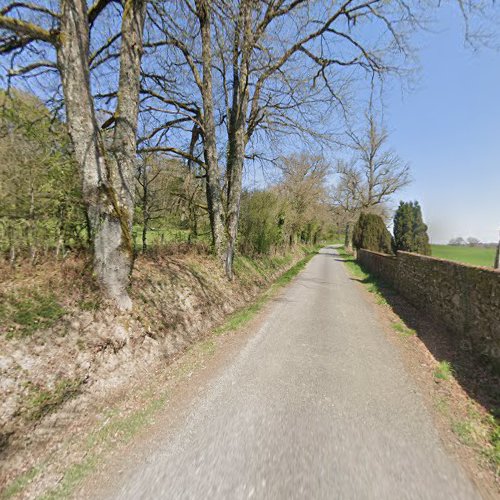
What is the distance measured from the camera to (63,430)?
2.89 meters

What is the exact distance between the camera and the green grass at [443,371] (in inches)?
157

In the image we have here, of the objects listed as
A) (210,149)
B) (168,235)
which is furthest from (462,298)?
(168,235)

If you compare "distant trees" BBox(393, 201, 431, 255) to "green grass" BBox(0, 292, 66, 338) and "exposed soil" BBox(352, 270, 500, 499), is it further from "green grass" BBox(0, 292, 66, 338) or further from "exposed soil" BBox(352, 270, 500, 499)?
"green grass" BBox(0, 292, 66, 338)

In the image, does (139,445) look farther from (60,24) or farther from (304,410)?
(60,24)

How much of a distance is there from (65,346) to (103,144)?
3.29m

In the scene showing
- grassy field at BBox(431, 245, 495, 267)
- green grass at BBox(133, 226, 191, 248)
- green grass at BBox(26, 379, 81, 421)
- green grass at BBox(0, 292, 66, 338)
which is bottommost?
green grass at BBox(26, 379, 81, 421)

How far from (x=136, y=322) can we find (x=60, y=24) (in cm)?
497

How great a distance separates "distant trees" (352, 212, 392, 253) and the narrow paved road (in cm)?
1997

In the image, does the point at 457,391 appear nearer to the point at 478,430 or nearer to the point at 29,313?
the point at 478,430

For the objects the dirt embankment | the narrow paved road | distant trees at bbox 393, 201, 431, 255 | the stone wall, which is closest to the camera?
the narrow paved road

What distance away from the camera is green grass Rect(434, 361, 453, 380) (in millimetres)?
3982

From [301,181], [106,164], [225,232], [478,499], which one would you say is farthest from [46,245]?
[301,181]

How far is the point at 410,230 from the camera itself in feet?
72.3

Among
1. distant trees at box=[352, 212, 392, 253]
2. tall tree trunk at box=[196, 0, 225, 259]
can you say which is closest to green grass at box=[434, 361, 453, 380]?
tall tree trunk at box=[196, 0, 225, 259]
